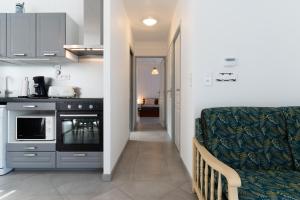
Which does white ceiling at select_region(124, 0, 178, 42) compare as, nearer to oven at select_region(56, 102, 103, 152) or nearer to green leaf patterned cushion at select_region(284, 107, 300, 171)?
oven at select_region(56, 102, 103, 152)

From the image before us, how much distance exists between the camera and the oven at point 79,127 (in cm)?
272

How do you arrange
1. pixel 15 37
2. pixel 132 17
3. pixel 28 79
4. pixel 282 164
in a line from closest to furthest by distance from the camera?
pixel 282 164 → pixel 15 37 → pixel 28 79 → pixel 132 17

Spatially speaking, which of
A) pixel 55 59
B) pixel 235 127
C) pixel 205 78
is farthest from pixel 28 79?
pixel 235 127

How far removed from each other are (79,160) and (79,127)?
1.35ft

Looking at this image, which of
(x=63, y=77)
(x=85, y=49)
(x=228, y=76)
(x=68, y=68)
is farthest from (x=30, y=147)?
(x=228, y=76)

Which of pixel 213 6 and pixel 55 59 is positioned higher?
pixel 213 6

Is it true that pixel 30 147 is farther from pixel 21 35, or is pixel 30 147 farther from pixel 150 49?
pixel 150 49

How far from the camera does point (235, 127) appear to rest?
1957 mm

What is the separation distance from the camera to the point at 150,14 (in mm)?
4227

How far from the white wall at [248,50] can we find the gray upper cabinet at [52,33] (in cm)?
173

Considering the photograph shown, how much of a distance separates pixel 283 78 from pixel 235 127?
34.5 inches

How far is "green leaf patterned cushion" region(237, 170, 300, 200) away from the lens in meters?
1.35


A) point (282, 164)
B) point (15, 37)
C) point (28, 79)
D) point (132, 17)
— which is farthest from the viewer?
point (132, 17)

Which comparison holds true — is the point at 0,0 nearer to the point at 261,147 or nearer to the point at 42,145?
the point at 42,145
